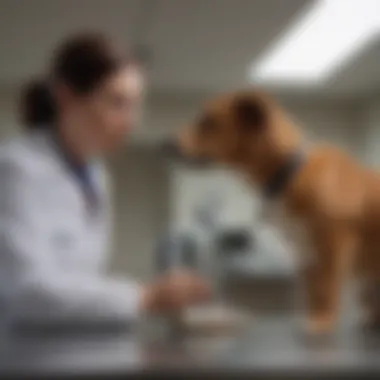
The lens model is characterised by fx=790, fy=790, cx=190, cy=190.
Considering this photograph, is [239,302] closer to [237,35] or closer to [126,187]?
[237,35]

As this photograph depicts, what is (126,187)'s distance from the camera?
11.4 feet

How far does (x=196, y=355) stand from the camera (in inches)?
19.3

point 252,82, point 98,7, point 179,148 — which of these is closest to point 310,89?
point 252,82

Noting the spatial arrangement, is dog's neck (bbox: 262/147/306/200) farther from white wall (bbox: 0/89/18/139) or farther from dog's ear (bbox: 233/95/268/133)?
white wall (bbox: 0/89/18/139)

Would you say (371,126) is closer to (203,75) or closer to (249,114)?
(203,75)

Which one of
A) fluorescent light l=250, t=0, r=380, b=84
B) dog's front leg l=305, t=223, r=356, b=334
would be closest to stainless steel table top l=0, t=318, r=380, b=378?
dog's front leg l=305, t=223, r=356, b=334

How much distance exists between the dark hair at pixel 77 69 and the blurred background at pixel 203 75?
631mm

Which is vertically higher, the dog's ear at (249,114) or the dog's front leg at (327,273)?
the dog's ear at (249,114)

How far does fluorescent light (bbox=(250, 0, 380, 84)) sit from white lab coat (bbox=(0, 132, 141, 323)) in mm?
1428

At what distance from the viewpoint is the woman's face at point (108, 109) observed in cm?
83

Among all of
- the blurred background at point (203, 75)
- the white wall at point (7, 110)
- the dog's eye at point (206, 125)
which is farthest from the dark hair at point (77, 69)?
the white wall at point (7, 110)

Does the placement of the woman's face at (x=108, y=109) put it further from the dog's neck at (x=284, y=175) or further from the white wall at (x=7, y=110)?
the white wall at (x=7, y=110)

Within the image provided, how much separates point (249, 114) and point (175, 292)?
22 centimetres

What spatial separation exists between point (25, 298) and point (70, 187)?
14 cm
